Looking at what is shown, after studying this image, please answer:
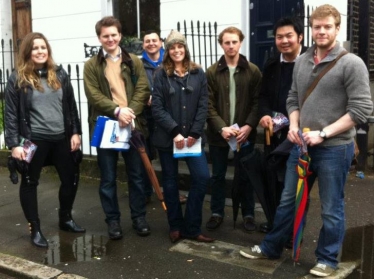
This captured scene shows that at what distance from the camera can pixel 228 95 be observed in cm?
438

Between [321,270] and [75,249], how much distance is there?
216 centimetres

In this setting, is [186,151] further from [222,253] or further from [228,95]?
[222,253]

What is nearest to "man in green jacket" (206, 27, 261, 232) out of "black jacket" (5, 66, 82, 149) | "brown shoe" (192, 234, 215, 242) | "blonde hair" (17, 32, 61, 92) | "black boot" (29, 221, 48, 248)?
"brown shoe" (192, 234, 215, 242)

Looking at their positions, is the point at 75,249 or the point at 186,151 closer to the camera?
the point at 186,151

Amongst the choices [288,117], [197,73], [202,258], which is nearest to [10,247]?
[202,258]

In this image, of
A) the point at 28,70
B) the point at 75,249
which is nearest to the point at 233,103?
the point at 28,70

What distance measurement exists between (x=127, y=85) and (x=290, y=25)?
1552 mm

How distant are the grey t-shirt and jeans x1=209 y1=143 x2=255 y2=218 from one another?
147 cm

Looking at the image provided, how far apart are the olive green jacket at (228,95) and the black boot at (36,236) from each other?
185 cm

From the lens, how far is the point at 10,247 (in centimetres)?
438

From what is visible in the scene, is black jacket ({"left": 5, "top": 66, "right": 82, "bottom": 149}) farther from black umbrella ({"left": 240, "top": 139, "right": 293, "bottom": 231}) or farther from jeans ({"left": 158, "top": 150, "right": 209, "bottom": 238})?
black umbrella ({"left": 240, "top": 139, "right": 293, "bottom": 231})

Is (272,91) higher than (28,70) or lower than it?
lower

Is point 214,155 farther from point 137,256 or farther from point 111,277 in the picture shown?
point 111,277

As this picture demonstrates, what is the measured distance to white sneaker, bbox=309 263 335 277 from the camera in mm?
3506
